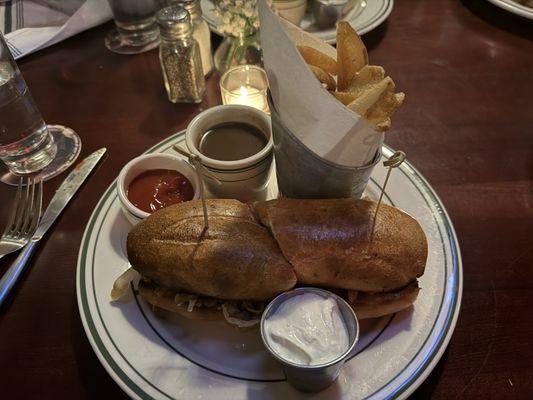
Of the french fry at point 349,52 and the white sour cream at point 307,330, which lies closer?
the white sour cream at point 307,330

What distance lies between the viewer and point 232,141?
4.69 feet

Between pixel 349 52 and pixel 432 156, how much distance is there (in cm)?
77

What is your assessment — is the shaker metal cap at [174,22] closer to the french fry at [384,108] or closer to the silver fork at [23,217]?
the silver fork at [23,217]

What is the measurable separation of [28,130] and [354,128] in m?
1.27

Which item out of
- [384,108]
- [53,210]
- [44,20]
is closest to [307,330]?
[384,108]

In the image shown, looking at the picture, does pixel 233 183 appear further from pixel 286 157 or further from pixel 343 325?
pixel 343 325

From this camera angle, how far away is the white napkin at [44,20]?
7.23 feet

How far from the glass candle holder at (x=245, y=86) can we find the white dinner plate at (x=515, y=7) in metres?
1.37

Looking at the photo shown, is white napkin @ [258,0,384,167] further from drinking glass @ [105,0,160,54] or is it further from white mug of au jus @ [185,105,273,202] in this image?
drinking glass @ [105,0,160,54]

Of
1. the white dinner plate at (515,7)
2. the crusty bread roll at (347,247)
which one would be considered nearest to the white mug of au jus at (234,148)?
the crusty bread roll at (347,247)

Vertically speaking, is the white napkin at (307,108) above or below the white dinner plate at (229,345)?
above

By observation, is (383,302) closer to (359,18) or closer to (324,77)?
(324,77)

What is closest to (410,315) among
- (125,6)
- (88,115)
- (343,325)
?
(343,325)

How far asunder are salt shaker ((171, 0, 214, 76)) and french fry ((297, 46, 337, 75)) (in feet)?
3.08
